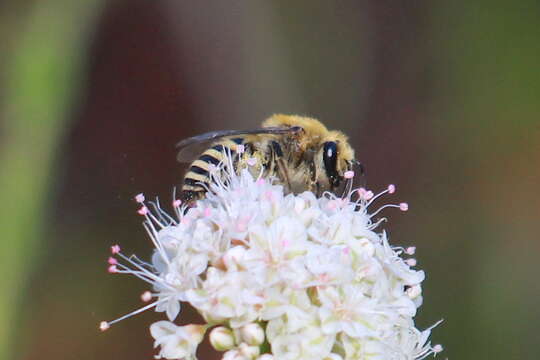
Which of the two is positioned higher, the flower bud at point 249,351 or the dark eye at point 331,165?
the dark eye at point 331,165

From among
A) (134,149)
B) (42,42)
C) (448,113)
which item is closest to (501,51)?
(448,113)

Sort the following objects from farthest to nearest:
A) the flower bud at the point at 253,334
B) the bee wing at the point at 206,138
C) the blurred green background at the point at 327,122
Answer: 1. the blurred green background at the point at 327,122
2. the bee wing at the point at 206,138
3. the flower bud at the point at 253,334

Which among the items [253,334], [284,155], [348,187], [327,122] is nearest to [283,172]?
[284,155]

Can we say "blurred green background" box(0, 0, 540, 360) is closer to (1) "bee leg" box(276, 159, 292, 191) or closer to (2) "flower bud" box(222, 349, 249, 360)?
(1) "bee leg" box(276, 159, 292, 191)

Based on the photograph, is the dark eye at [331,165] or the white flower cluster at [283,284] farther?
the dark eye at [331,165]

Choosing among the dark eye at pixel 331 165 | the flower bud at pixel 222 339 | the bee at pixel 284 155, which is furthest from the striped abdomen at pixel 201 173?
the flower bud at pixel 222 339

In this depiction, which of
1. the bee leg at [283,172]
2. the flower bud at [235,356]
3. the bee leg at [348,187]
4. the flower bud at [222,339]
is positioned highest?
A: the bee leg at [283,172]

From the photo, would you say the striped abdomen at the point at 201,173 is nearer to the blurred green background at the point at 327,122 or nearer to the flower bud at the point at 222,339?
the flower bud at the point at 222,339

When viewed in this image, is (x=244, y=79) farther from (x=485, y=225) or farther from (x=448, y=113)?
(x=485, y=225)
